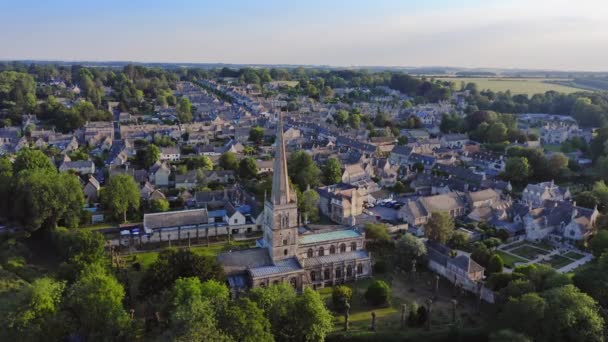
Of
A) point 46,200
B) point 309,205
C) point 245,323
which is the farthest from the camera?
point 309,205

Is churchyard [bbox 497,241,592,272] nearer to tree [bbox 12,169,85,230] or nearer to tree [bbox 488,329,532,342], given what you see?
tree [bbox 488,329,532,342]

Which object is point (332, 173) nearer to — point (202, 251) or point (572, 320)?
point (202, 251)

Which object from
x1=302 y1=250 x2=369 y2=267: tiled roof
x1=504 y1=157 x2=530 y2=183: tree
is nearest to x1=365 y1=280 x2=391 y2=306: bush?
x1=302 y1=250 x2=369 y2=267: tiled roof

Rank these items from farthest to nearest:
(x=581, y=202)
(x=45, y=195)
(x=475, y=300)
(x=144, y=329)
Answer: (x=581, y=202)
(x=45, y=195)
(x=475, y=300)
(x=144, y=329)

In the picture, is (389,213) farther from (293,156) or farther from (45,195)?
(45,195)

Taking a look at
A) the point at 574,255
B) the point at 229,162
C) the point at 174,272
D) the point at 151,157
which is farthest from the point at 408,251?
the point at 151,157

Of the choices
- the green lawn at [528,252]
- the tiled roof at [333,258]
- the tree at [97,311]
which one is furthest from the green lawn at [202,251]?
the green lawn at [528,252]

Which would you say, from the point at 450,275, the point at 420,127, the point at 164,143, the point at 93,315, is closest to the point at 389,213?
the point at 450,275
